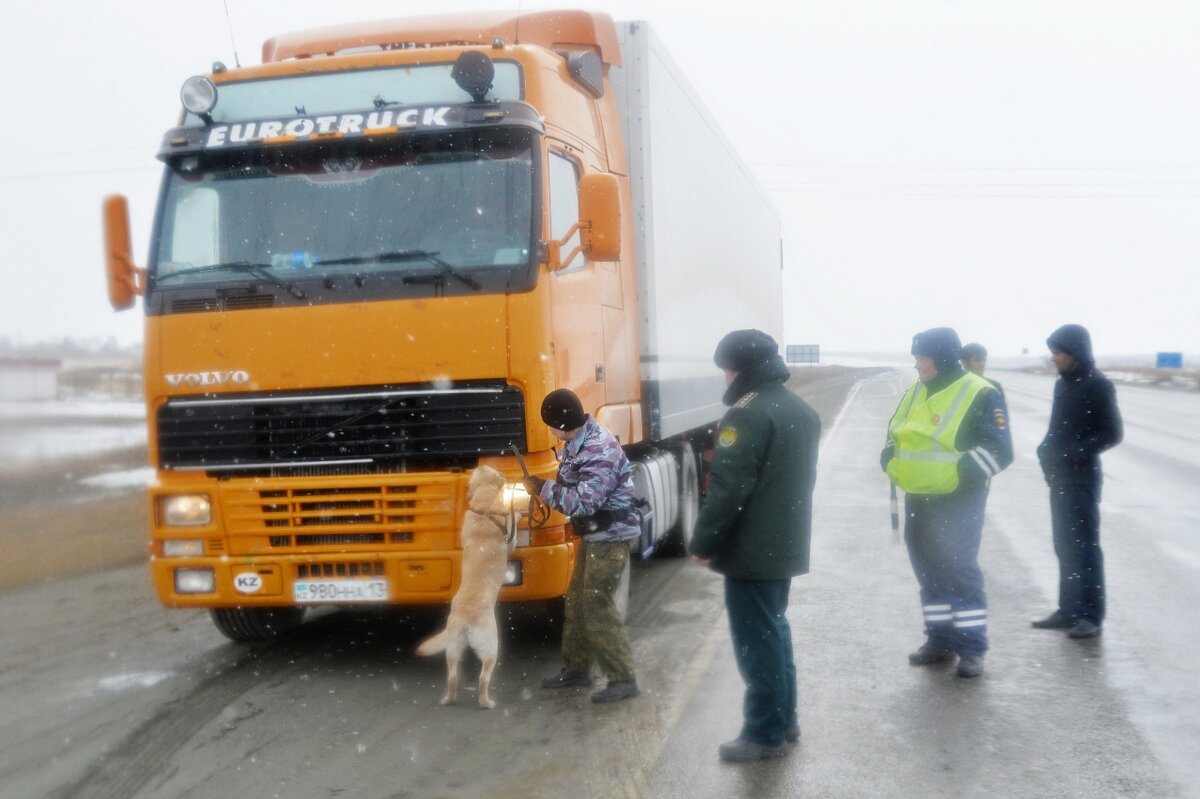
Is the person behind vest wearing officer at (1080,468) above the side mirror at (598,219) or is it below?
below

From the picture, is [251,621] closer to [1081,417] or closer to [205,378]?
[205,378]

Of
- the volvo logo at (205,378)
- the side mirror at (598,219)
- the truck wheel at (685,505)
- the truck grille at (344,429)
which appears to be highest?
the side mirror at (598,219)

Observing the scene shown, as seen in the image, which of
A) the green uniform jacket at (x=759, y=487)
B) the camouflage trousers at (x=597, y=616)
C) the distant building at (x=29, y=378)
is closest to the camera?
the green uniform jacket at (x=759, y=487)

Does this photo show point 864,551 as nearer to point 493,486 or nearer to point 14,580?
point 493,486

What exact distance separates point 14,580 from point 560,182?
6688mm

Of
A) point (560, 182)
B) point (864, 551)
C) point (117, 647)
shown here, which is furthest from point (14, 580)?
point (864, 551)

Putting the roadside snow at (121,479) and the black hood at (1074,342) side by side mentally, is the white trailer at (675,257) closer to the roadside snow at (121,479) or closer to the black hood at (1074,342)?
the black hood at (1074,342)

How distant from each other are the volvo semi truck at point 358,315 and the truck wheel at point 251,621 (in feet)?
2.87

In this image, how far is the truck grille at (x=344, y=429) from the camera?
250 inches

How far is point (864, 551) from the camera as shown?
10.9m

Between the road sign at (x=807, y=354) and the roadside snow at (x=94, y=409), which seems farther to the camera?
the road sign at (x=807, y=354)

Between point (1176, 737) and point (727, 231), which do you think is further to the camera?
point (727, 231)

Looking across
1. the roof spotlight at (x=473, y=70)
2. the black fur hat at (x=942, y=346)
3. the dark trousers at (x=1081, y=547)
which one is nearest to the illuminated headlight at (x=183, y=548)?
the roof spotlight at (x=473, y=70)

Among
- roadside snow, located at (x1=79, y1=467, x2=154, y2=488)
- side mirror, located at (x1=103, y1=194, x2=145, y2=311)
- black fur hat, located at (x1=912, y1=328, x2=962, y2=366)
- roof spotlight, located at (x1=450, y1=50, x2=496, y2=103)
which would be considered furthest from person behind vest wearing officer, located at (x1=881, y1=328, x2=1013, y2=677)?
roadside snow, located at (x1=79, y1=467, x2=154, y2=488)
